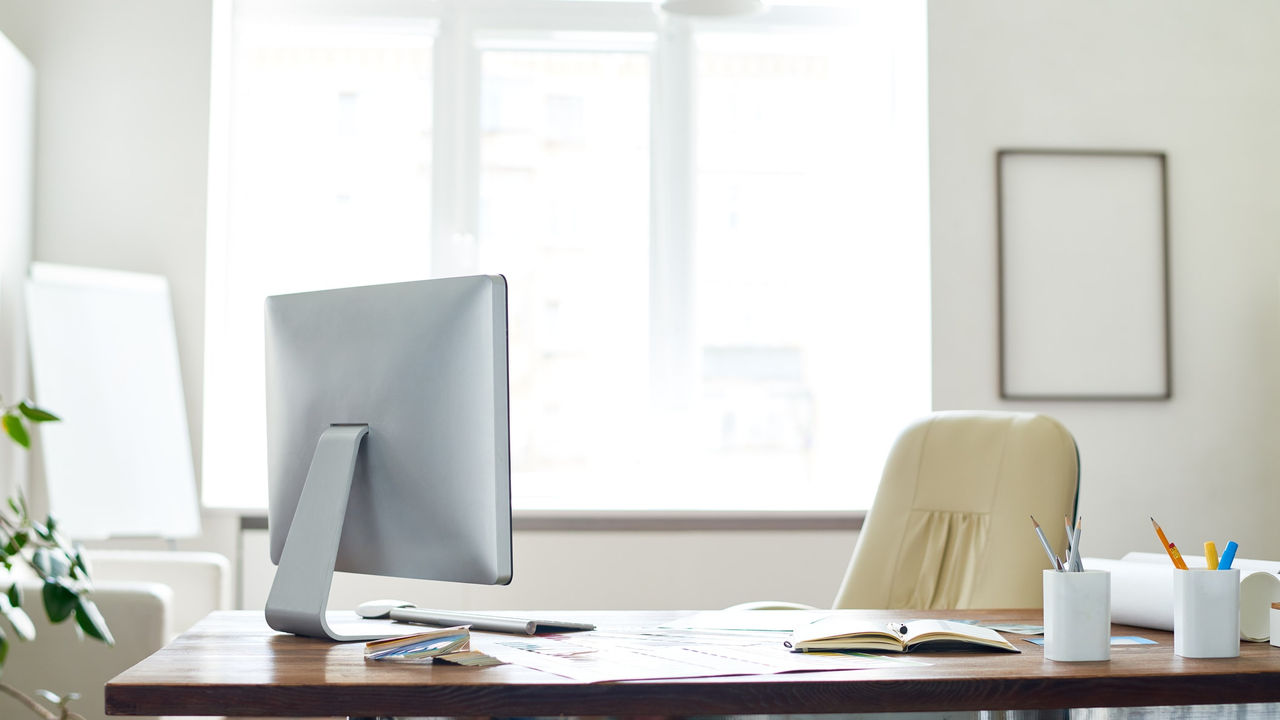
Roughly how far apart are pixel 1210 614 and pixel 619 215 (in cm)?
247

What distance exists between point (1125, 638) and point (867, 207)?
7.57 feet

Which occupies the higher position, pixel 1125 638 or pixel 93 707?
pixel 1125 638

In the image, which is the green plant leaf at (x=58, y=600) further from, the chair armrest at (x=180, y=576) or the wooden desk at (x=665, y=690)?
the chair armrest at (x=180, y=576)

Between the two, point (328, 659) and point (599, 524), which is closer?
point (328, 659)

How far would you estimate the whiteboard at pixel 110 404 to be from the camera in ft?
9.06

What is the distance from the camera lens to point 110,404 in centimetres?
283

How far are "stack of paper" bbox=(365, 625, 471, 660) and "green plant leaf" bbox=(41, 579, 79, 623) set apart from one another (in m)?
0.42

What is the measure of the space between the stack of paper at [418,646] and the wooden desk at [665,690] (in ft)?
0.12

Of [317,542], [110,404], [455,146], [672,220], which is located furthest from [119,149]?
[317,542]

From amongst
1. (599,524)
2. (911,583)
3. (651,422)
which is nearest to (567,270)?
(651,422)

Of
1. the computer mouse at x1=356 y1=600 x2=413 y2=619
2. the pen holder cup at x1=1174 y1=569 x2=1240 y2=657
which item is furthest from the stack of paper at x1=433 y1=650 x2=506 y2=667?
the pen holder cup at x1=1174 y1=569 x2=1240 y2=657

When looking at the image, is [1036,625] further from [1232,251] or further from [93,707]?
[1232,251]

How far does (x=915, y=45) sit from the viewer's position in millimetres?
3365

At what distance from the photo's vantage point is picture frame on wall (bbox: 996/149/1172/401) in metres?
3.22
